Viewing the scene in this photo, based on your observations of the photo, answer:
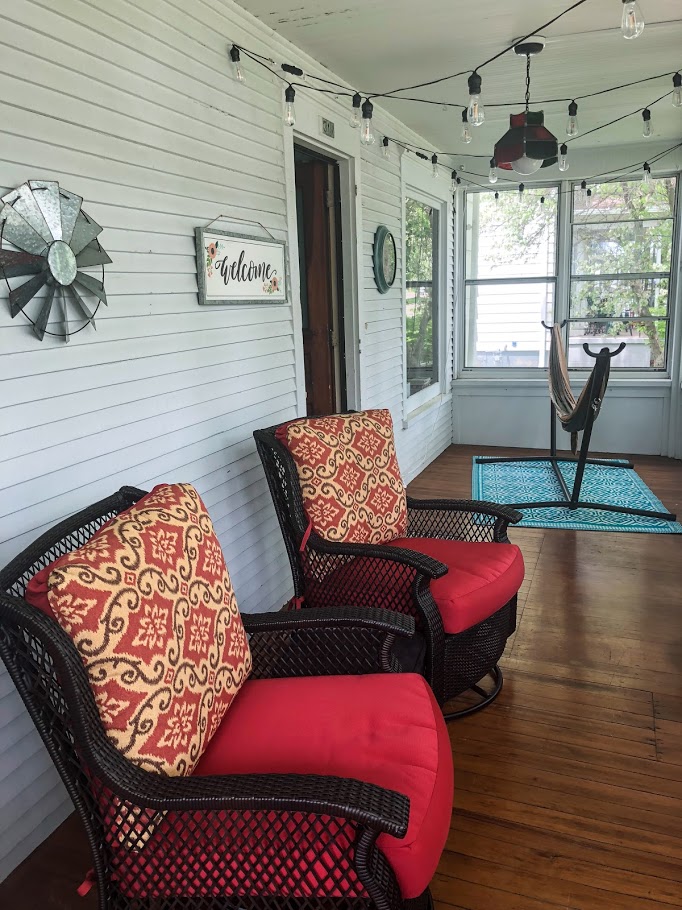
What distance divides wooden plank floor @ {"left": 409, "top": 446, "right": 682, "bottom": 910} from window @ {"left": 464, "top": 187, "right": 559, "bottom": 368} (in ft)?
11.3

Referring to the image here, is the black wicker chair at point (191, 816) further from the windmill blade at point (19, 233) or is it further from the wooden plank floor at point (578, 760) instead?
the windmill blade at point (19, 233)

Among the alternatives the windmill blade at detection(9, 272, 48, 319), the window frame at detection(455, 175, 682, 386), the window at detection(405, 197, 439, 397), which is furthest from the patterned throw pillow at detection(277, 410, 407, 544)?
the window frame at detection(455, 175, 682, 386)

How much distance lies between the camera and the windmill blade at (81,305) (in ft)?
6.34

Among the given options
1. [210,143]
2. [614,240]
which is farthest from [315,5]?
[614,240]

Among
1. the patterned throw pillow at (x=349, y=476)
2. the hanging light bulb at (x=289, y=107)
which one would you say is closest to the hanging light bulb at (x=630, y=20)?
the hanging light bulb at (x=289, y=107)

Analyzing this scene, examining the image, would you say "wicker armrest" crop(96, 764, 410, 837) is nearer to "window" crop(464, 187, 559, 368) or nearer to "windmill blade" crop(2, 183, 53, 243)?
"windmill blade" crop(2, 183, 53, 243)

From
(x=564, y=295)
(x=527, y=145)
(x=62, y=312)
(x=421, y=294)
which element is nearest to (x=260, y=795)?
(x=62, y=312)

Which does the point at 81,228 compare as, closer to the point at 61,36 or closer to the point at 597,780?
the point at 61,36

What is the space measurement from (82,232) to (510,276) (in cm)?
513

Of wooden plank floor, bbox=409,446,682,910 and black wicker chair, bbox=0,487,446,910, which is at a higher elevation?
black wicker chair, bbox=0,487,446,910

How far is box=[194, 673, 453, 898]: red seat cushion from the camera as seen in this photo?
1323 mm

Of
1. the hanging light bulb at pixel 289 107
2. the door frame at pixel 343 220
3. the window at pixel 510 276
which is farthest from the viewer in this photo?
the window at pixel 510 276

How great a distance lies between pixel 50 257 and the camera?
183 centimetres

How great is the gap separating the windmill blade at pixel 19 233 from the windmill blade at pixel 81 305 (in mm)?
136
